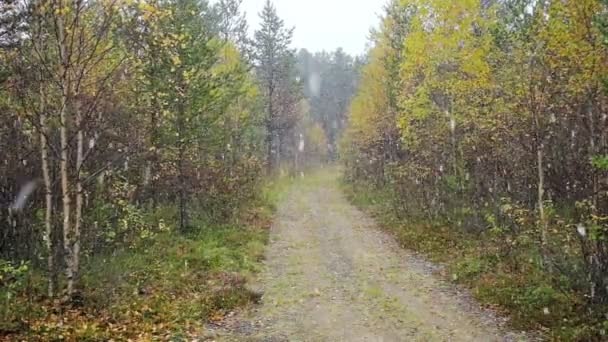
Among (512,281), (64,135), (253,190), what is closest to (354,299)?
(512,281)

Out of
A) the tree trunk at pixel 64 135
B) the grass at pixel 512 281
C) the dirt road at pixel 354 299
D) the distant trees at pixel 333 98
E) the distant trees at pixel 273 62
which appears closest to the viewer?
the grass at pixel 512 281

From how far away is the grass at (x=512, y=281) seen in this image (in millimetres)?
9070

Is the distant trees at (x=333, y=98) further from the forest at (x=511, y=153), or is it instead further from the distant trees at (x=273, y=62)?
the forest at (x=511, y=153)

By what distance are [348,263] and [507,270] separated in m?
4.49

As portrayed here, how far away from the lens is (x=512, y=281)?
11.5m

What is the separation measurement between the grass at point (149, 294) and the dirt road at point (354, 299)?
0.81 meters

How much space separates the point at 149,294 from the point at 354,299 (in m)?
4.55

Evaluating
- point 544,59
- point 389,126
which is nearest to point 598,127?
point 544,59

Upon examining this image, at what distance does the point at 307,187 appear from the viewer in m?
40.2

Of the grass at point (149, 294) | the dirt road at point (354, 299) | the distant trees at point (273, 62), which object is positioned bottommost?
the dirt road at point (354, 299)

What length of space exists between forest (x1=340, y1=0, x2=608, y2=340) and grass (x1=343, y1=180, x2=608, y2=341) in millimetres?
31

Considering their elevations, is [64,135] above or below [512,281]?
above

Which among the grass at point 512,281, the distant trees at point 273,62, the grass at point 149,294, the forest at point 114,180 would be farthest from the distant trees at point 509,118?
the distant trees at point 273,62

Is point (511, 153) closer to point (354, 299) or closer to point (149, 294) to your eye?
point (354, 299)
